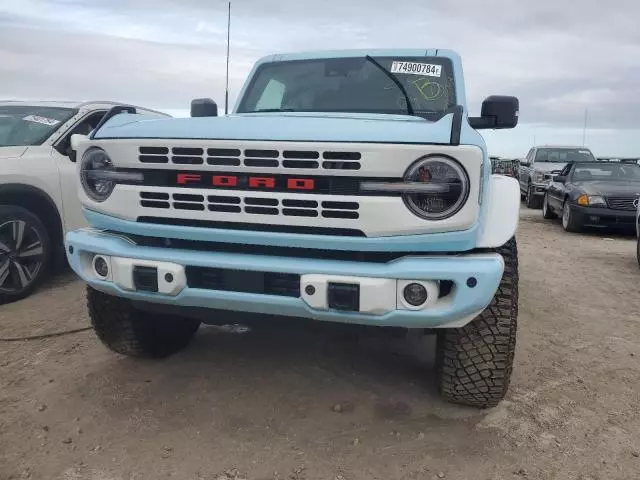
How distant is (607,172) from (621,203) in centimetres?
146

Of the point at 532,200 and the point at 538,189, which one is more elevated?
the point at 538,189

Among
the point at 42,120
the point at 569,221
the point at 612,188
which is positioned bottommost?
the point at 569,221

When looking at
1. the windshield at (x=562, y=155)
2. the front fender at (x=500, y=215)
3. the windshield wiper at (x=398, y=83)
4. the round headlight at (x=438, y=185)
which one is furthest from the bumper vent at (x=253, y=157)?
the windshield at (x=562, y=155)

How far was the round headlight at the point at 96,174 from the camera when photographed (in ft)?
9.68

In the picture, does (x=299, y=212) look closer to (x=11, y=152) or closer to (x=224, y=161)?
(x=224, y=161)

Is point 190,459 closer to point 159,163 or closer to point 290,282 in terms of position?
point 290,282

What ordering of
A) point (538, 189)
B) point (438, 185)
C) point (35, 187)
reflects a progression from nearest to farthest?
point (438, 185) → point (35, 187) → point (538, 189)

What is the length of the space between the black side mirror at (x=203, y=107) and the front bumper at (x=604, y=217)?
8004 mm

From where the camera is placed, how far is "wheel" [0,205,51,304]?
4.97 meters

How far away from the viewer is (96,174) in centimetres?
295

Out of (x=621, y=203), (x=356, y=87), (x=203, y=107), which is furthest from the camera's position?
(x=621, y=203)

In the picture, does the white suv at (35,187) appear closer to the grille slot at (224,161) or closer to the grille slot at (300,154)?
the grille slot at (224,161)

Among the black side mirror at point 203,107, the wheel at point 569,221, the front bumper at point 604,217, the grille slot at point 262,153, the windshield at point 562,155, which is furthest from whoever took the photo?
the windshield at point 562,155

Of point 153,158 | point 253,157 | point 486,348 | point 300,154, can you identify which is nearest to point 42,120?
point 153,158
